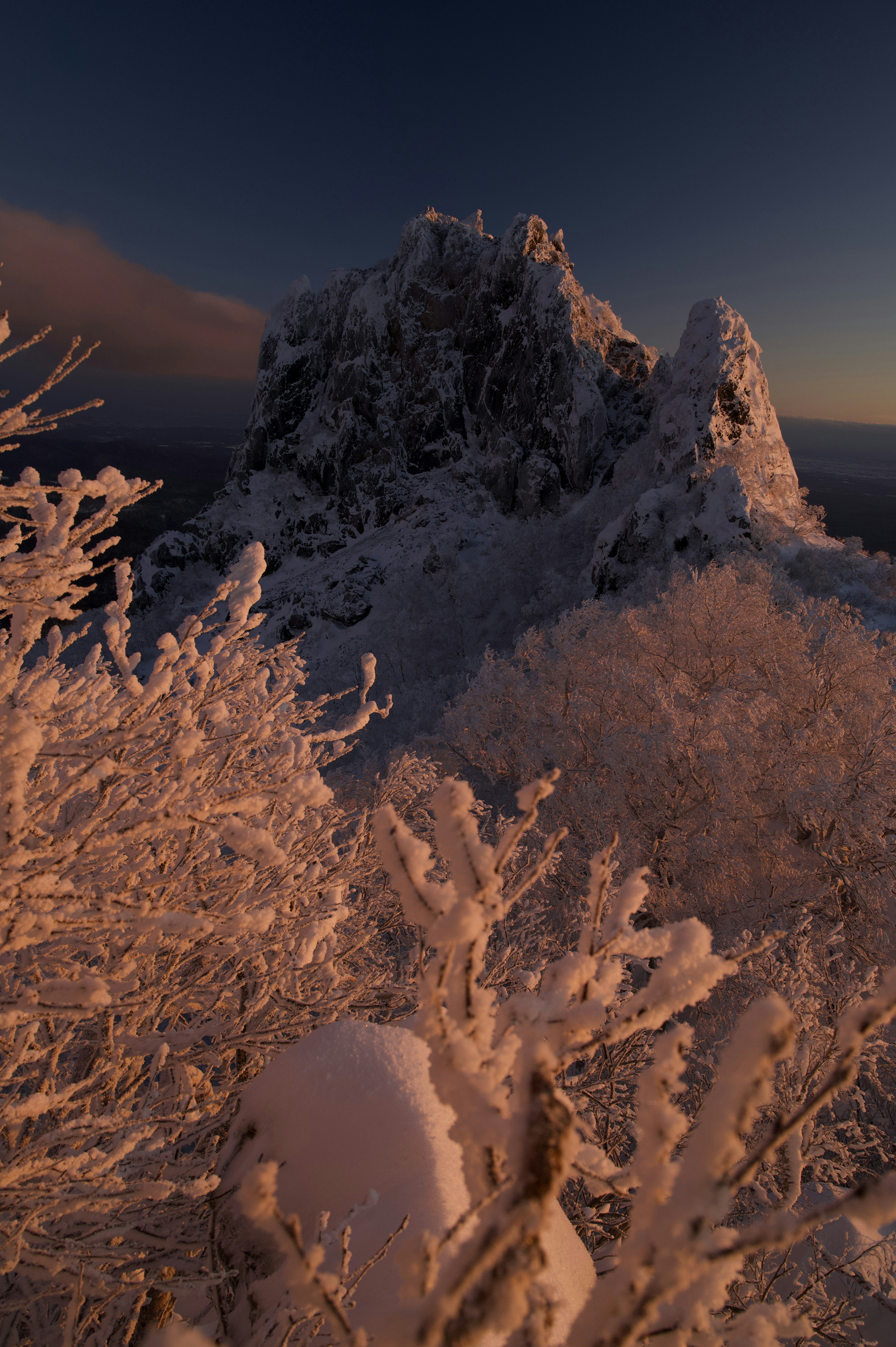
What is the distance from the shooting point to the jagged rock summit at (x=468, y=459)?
27.6m

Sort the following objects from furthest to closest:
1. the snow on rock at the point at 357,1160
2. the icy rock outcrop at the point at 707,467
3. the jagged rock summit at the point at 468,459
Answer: the jagged rock summit at the point at 468,459 → the icy rock outcrop at the point at 707,467 → the snow on rock at the point at 357,1160

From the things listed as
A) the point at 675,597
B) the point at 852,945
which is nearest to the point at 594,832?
the point at 852,945

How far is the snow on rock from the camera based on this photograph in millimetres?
1627

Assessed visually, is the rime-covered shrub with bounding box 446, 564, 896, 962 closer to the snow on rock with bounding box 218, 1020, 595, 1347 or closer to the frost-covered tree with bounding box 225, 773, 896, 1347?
the snow on rock with bounding box 218, 1020, 595, 1347

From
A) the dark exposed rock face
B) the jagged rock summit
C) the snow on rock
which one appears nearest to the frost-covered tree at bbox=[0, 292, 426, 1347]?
the snow on rock

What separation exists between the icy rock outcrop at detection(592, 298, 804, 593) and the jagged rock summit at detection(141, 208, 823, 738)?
0.36ft

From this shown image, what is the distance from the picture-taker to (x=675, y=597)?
45.6ft

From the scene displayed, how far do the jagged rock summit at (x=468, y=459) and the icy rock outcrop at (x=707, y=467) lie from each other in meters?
0.11

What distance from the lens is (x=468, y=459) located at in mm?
49219

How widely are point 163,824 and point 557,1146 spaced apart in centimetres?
157

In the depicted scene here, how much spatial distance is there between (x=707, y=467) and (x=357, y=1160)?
28245mm

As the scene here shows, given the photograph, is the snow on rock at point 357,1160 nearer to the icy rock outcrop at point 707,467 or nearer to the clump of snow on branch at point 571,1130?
the clump of snow on branch at point 571,1130

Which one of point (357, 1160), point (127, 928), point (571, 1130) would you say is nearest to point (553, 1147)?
point (571, 1130)

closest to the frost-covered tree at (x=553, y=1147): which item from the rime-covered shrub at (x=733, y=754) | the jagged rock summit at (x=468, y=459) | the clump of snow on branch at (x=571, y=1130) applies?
the clump of snow on branch at (x=571, y=1130)
